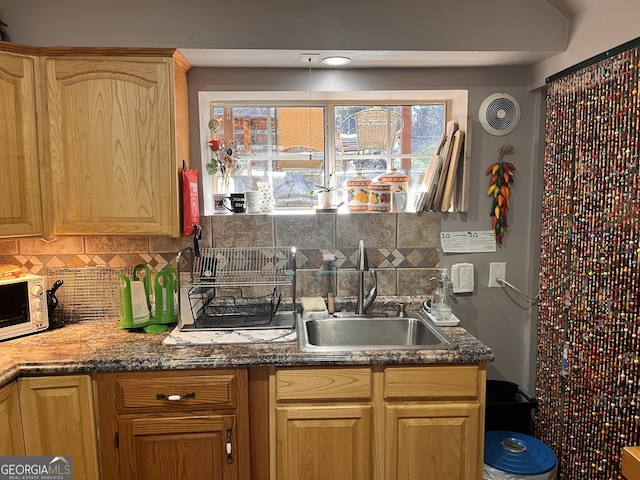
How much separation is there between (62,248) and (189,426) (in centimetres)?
109

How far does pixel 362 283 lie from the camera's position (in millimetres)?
2162

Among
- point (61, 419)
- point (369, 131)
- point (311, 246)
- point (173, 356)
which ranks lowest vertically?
point (61, 419)

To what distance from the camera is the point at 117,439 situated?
1.71 m

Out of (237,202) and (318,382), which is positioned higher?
(237,202)

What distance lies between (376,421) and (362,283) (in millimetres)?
637

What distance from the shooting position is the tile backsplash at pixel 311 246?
7.21ft

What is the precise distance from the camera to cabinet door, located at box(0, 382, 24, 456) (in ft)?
5.16

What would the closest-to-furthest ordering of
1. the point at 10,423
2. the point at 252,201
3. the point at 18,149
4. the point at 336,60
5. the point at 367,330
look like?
the point at 10,423 → the point at 18,149 → the point at 336,60 → the point at 367,330 → the point at 252,201

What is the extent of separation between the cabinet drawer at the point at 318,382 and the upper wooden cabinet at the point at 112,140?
80cm

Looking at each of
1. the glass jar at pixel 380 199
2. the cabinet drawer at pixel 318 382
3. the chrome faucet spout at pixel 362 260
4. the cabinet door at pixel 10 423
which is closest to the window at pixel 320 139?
the glass jar at pixel 380 199

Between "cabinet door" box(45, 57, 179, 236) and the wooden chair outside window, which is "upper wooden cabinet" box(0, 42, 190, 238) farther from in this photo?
the wooden chair outside window

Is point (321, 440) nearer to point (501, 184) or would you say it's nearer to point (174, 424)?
point (174, 424)

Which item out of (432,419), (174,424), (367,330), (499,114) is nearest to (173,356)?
(174,424)

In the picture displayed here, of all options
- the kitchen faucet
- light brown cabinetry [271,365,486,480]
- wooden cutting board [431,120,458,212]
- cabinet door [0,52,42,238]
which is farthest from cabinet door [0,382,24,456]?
wooden cutting board [431,120,458,212]
